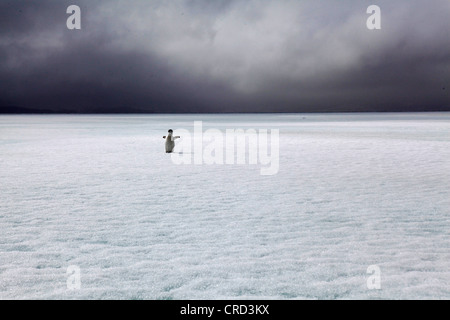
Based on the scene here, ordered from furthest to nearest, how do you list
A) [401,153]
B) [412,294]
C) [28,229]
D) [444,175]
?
[401,153], [444,175], [28,229], [412,294]

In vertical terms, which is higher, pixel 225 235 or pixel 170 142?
pixel 170 142

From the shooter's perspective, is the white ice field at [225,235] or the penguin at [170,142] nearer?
the white ice field at [225,235]

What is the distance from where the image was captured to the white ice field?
11.8 feet

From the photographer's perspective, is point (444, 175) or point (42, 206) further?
point (444, 175)

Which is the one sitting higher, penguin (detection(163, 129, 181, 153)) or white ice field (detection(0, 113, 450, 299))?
penguin (detection(163, 129, 181, 153))

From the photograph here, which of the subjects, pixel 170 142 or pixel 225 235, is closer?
pixel 225 235

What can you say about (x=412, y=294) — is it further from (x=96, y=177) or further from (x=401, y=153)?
(x=401, y=153)

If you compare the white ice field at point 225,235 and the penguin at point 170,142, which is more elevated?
the penguin at point 170,142

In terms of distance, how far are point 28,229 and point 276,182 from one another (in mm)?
4993

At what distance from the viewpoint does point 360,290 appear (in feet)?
11.4

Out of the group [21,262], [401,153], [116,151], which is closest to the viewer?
[21,262]

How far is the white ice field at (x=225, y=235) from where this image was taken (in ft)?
11.8

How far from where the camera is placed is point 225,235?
502cm

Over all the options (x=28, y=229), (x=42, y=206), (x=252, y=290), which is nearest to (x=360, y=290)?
(x=252, y=290)
